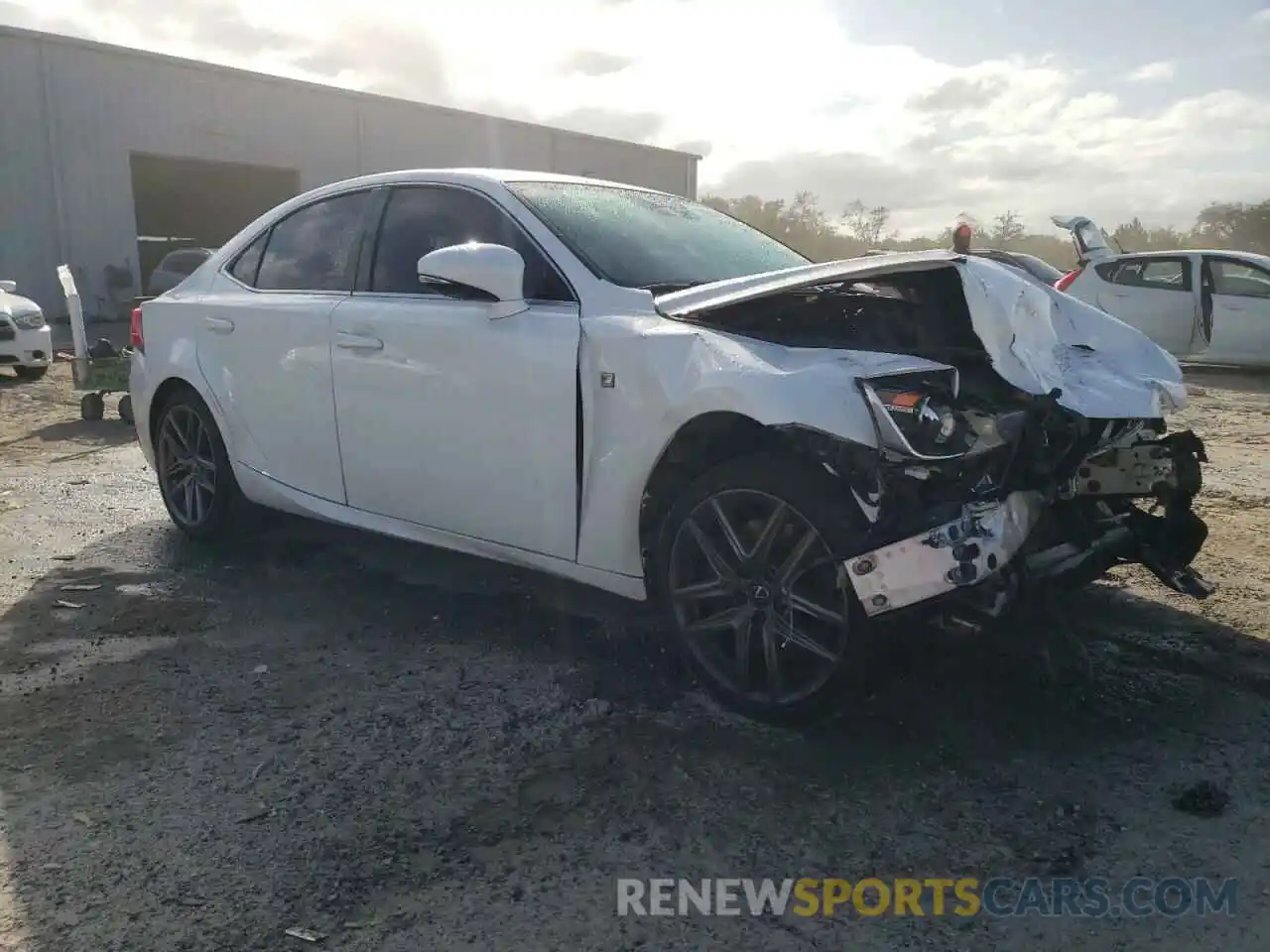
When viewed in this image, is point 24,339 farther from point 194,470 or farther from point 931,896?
point 931,896

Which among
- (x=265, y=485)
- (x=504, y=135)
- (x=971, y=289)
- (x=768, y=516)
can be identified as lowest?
(x=265, y=485)

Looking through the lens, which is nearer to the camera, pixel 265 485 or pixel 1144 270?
pixel 265 485

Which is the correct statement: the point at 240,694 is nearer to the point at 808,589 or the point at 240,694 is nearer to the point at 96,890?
the point at 96,890

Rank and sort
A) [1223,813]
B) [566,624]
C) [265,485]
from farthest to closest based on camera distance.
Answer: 1. [265,485]
2. [566,624]
3. [1223,813]

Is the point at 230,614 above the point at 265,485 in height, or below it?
below

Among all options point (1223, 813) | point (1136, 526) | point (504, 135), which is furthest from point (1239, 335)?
point (504, 135)

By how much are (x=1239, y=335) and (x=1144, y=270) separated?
1.31 m

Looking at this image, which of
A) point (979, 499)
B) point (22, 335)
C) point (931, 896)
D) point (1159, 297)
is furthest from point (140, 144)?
point (931, 896)

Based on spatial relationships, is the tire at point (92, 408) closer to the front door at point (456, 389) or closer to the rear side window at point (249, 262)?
the rear side window at point (249, 262)

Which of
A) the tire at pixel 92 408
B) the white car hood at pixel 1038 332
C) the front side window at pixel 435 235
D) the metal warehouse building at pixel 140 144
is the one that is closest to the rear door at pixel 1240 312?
the white car hood at pixel 1038 332

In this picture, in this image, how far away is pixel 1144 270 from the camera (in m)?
12.3

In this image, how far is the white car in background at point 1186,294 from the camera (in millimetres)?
11562

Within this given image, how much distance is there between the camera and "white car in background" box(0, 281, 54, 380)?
10898mm

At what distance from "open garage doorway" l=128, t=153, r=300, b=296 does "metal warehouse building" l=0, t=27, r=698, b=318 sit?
79mm
